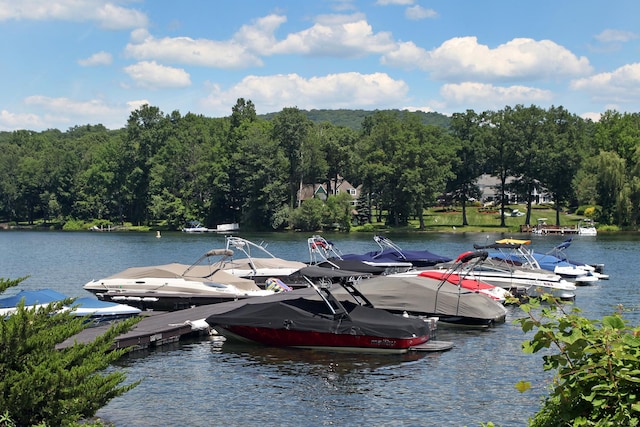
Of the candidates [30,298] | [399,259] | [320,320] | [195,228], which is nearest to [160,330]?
[30,298]

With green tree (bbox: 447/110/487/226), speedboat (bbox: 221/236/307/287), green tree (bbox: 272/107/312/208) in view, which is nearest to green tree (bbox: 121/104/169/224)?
green tree (bbox: 272/107/312/208)

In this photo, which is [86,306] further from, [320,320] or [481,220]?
[481,220]

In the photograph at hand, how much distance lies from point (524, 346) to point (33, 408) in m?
7.09

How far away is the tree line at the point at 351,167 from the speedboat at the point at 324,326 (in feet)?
287

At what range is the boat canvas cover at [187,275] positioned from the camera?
37281 millimetres

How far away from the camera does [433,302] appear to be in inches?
1225

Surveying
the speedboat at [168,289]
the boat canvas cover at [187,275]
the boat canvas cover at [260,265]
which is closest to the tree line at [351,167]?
the boat canvas cover at [260,265]

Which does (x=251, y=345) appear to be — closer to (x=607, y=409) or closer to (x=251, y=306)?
(x=251, y=306)

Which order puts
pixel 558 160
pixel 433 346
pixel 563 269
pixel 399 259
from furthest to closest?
pixel 558 160 → pixel 399 259 → pixel 563 269 → pixel 433 346

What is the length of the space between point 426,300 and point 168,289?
1191 cm

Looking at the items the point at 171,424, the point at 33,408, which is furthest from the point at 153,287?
the point at 33,408

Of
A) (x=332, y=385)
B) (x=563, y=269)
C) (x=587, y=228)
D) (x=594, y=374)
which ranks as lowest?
(x=332, y=385)

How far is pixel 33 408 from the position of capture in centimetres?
1108

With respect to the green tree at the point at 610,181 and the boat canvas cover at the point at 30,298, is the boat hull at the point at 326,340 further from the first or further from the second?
the green tree at the point at 610,181
